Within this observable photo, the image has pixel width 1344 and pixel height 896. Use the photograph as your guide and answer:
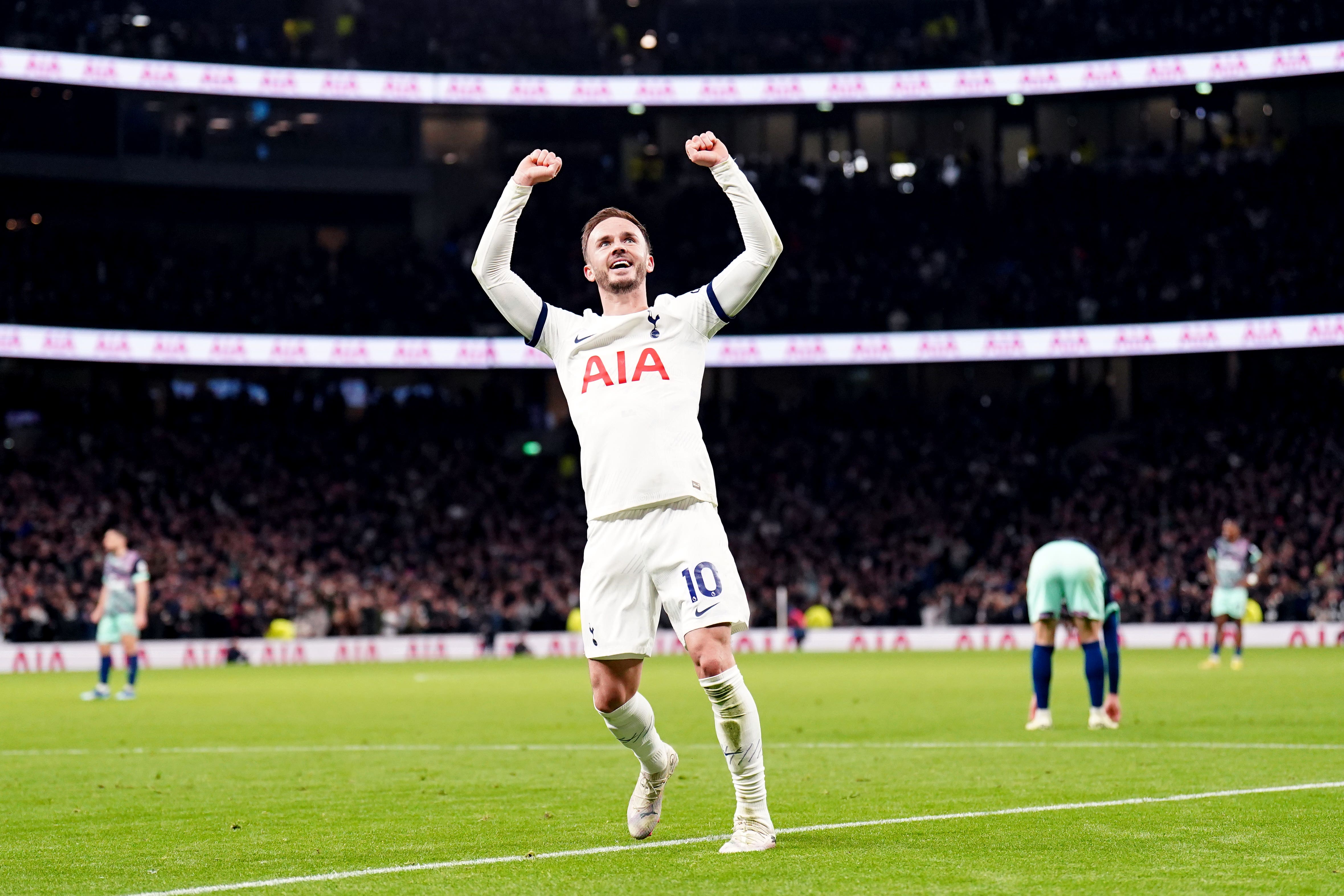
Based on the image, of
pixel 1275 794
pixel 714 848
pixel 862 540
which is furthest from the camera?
pixel 862 540

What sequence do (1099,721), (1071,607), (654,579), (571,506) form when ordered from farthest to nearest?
(571,506), (1099,721), (1071,607), (654,579)

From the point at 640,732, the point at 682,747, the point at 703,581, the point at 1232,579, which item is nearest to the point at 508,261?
the point at 703,581

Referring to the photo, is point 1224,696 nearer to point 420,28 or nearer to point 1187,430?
point 1187,430

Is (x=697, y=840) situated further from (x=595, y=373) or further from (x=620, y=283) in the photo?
(x=620, y=283)

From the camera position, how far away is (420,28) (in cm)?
4925

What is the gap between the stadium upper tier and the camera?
44.2m

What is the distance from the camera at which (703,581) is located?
23.7 ft

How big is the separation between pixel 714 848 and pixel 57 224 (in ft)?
142

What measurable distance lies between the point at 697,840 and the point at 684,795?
2.33m

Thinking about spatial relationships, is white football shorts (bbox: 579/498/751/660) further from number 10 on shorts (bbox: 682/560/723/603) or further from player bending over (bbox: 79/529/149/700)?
player bending over (bbox: 79/529/149/700)

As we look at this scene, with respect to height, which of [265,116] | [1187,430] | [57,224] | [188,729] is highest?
[265,116]

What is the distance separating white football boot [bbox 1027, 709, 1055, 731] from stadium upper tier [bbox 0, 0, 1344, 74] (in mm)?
33443

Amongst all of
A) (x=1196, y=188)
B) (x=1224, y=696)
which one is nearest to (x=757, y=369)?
(x=1196, y=188)

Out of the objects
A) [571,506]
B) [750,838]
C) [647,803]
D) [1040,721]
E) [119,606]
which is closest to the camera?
[750,838]
